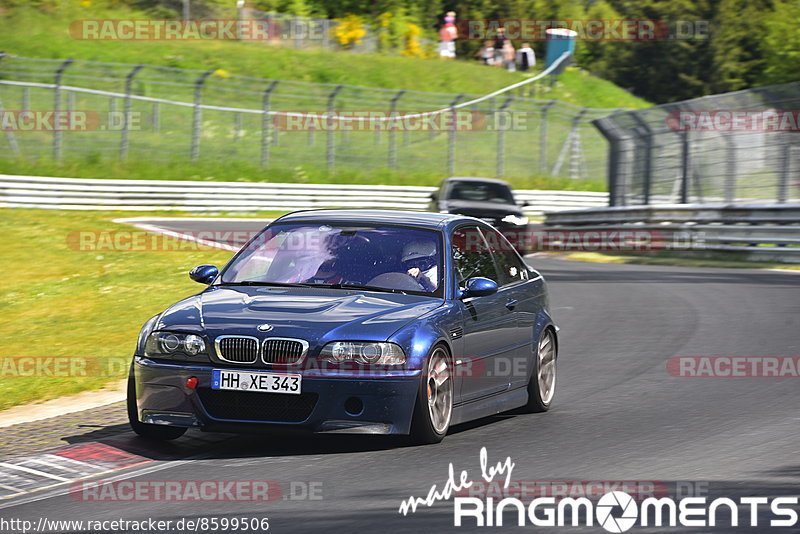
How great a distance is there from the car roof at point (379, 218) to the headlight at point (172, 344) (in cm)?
165

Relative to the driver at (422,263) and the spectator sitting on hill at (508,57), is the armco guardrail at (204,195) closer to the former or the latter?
the spectator sitting on hill at (508,57)

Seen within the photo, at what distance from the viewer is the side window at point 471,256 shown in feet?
28.5

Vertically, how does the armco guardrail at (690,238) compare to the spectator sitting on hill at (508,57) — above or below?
below

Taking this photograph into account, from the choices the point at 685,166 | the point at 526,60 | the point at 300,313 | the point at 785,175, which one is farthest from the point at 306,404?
the point at 526,60

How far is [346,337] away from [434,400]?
2.49ft

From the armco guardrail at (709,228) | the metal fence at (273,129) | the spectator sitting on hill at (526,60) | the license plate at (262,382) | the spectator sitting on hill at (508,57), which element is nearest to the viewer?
the license plate at (262,382)

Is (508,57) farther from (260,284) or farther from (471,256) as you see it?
(260,284)

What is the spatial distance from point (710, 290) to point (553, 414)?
9.50m

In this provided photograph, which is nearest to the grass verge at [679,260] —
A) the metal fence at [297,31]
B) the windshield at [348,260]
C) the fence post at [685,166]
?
the fence post at [685,166]

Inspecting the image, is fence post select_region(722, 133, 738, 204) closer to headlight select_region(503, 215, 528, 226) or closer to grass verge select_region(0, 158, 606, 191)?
headlight select_region(503, 215, 528, 226)

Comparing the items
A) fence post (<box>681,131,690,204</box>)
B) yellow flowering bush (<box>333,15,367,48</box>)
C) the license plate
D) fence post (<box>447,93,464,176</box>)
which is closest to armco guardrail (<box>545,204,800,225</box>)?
fence post (<box>681,131,690,204</box>)

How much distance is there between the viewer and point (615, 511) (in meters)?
5.97

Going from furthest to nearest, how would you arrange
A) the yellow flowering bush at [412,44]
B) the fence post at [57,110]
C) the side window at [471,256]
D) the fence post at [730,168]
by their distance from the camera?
the yellow flowering bush at [412,44]
the fence post at [57,110]
the fence post at [730,168]
the side window at [471,256]

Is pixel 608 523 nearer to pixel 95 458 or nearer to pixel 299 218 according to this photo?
pixel 95 458
